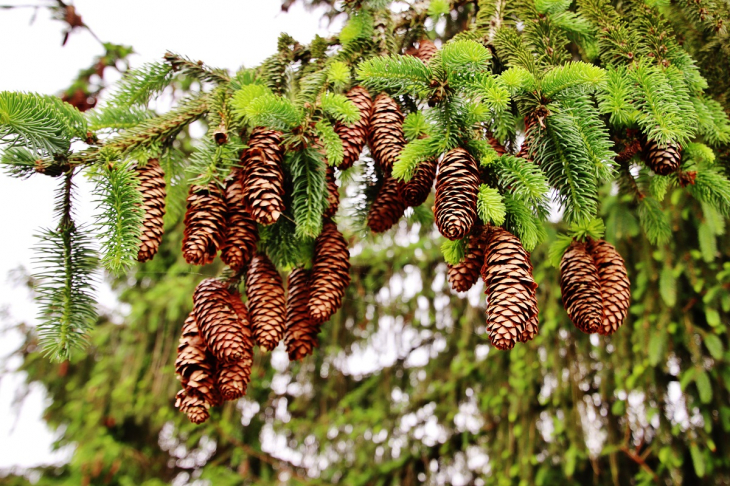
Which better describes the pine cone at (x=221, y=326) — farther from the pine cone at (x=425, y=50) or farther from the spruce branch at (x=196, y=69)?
the pine cone at (x=425, y=50)

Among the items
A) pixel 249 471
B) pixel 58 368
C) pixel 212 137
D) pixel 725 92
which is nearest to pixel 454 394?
pixel 249 471

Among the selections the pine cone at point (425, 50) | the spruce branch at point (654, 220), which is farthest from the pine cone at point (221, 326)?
the spruce branch at point (654, 220)

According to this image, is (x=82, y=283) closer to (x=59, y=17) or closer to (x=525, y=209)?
(x=525, y=209)

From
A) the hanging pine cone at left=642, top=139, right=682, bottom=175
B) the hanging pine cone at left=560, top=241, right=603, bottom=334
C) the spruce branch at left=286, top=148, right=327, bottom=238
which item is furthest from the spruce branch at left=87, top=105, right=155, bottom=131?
the hanging pine cone at left=642, top=139, right=682, bottom=175

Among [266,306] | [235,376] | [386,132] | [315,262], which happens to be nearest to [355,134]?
[386,132]

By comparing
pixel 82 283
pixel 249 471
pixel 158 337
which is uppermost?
pixel 82 283

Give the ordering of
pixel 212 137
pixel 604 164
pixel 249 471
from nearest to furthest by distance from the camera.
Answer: pixel 604 164 < pixel 212 137 < pixel 249 471

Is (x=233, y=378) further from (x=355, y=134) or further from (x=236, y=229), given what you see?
(x=355, y=134)
